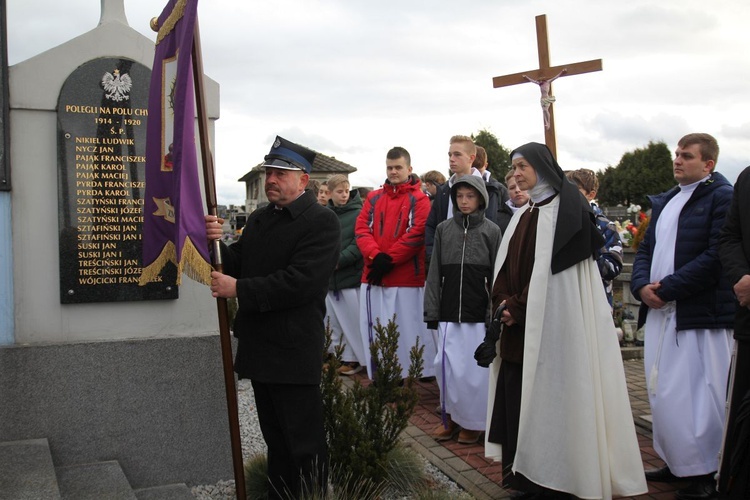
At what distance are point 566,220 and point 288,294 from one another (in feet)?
5.44

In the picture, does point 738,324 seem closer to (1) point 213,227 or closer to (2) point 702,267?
(2) point 702,267

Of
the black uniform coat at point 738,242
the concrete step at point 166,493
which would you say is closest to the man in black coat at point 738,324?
the black uniform coat at point 738,242

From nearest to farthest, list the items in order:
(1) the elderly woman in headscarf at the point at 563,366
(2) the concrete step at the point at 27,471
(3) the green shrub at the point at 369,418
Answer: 1. (2) the concrete step at the point at 27,471
2. (1) the elderly woman in headscarf at the point at 563,366
3. (3) the green shrub at the point at 369,418

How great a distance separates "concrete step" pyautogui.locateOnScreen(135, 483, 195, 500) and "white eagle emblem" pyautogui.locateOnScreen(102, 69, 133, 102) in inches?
94.2

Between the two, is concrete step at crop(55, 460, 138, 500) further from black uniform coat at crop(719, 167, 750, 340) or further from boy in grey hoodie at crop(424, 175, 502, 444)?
black uniform coat at crop(719, 167, 750, 340)

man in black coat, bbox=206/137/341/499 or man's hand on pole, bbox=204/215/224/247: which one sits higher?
man's hand on pole, bbox=204/215/224/247

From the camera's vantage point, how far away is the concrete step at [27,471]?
340 cm

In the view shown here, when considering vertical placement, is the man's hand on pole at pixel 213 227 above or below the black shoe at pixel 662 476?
above

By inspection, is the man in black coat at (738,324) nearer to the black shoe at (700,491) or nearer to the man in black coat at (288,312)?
the black shoe at (700,491)

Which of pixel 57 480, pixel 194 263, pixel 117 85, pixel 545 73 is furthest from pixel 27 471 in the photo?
pixel 545 73

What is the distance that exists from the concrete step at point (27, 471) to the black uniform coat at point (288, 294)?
1063 mm

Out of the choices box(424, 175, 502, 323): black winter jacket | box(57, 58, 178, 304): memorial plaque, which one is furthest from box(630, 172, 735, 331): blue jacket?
box(57, 58, 178, 304): memorial plaque

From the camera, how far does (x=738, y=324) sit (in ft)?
13.1

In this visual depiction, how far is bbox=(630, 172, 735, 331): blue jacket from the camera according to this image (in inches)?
176
